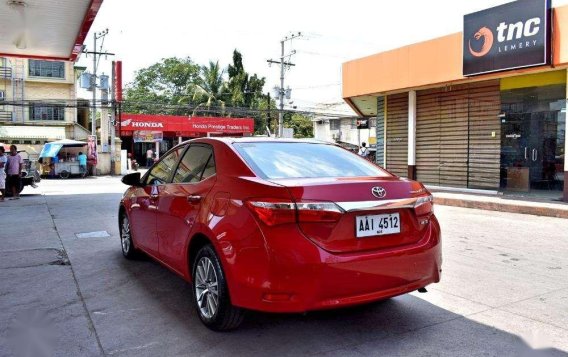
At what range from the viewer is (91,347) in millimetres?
3279

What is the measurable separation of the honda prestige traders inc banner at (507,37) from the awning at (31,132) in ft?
100

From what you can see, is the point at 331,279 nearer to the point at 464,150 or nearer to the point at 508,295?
the point at 508,295

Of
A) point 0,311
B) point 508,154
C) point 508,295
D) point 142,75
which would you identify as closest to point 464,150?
point 508,154

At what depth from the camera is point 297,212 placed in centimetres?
298

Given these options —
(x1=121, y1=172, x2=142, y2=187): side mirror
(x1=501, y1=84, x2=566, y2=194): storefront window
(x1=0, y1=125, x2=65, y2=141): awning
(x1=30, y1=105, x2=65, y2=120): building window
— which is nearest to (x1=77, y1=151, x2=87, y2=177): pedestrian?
(x1=0, y1=125, x2=65, y2=141): awning

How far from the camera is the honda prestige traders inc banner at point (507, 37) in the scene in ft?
36.2

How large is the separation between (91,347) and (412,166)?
1402cm

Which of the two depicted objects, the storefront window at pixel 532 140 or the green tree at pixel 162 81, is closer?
the storefront window at pixel 532 140

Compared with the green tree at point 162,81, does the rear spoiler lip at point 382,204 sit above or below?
below

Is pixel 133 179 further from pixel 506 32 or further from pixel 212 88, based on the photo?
pixel 212 88

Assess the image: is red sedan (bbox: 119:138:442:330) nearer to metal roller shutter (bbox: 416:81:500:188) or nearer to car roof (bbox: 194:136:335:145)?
car roof (bbox: 194:136:335:145)

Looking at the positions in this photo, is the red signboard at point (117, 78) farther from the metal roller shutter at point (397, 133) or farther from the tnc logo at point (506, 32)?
the tnc logo at point (506, 32)

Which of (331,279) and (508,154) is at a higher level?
(508,154)

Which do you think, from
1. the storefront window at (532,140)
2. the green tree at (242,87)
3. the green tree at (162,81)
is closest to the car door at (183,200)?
the storefront window at (532,140)
